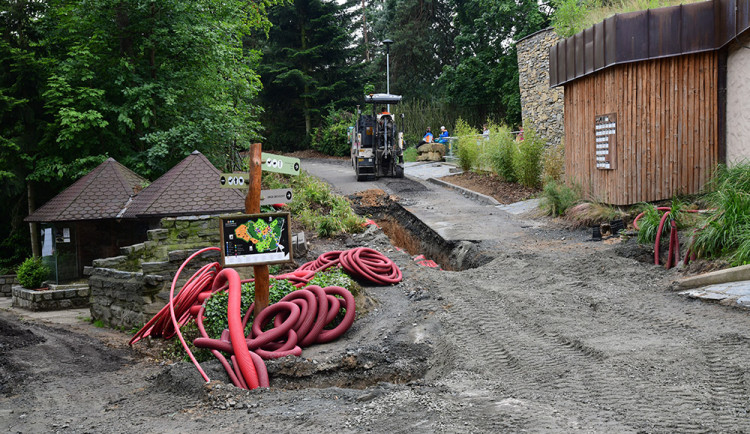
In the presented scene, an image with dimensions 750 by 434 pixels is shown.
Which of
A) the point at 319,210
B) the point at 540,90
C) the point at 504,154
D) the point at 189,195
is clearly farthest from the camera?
the point at 540,90

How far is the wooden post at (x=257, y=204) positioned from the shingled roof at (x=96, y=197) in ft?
20.9

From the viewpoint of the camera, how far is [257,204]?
662 centimetres

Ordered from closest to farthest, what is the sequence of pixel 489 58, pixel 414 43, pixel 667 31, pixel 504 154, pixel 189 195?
pixel 667 31 → pixel 189 195 → pixel 504 154 → pixel 489 58 → pixel 414 43

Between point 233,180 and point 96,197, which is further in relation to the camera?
point 96,197

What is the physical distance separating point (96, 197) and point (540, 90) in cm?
1506

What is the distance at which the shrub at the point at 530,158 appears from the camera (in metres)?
16.2

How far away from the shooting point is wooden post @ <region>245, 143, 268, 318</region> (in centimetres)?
655

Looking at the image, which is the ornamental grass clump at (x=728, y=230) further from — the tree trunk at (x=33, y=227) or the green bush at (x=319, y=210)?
the tree trunk at (x=33, y=227)

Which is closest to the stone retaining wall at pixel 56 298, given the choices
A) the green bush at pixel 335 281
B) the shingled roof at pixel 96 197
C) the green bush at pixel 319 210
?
the shingled roof at pixel 96 197

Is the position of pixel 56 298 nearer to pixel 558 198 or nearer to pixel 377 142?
pixel 558 198

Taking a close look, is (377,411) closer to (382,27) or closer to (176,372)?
(176,372)

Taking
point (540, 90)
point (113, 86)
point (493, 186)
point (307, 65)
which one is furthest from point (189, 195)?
point (307, 65)

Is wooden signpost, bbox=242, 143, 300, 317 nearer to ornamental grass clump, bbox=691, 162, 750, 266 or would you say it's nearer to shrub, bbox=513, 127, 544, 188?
ornamental grass clump, bbox=691, 162, 750, 266

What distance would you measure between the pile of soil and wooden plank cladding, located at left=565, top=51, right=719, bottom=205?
178 inches
